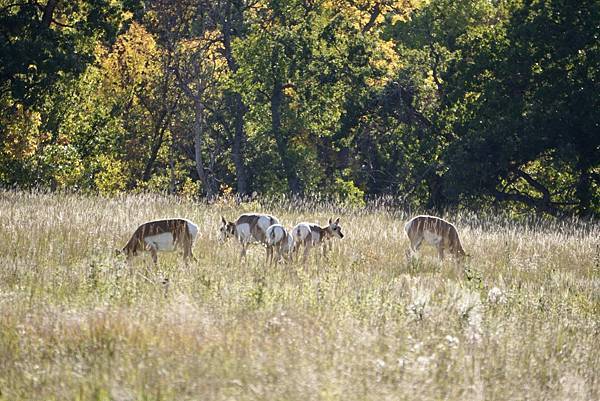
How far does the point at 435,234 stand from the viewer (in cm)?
1794

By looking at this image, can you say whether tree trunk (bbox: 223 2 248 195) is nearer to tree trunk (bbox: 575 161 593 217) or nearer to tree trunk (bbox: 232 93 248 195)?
tree trunk (bbox: 232 93 248 195)

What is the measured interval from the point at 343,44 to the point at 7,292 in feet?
90.9

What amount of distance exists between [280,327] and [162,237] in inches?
226

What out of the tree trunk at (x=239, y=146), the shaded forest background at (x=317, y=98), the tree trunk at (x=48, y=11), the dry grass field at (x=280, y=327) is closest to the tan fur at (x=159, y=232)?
the dry grass field at (x=280, y=327)

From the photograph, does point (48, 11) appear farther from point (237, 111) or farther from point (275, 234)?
point (237, 111)

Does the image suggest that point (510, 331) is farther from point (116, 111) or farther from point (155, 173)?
point (155, 173)

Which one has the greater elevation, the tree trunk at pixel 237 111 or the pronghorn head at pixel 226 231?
the tree trunk at pixel 237 111

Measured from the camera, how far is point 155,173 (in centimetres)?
5200

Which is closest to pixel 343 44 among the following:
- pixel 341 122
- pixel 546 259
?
pixel 341 122

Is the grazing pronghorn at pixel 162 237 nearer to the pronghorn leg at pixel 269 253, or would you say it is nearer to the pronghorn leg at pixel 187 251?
→ the pronghorn leg at pixel 187 251

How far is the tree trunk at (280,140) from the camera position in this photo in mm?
38281

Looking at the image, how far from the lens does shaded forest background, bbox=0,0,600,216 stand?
103ft

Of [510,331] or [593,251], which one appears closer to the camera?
[510,331]

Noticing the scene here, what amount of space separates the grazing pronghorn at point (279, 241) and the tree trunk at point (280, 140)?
22085 millimetres
